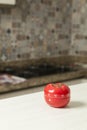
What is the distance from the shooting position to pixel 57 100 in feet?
3.56

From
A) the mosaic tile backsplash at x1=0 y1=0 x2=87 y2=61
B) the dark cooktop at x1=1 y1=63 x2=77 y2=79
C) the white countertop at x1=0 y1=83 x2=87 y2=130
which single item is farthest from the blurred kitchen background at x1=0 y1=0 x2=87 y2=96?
the white countertop at x1=0 y1=83 x2=87 y2=130

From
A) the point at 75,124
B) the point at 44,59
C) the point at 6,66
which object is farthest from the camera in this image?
the point at 44,59

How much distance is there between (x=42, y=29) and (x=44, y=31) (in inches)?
1.5

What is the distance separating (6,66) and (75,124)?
165 cm

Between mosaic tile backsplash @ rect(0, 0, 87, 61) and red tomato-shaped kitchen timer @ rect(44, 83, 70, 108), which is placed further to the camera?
mosaic tile backsplash @ rect(0, 0, 87, 61)

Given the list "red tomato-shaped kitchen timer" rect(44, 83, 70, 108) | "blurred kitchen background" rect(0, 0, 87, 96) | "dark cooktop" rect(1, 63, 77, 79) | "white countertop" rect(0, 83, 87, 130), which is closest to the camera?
"white countertop" rect(0, 83, 87, 130)

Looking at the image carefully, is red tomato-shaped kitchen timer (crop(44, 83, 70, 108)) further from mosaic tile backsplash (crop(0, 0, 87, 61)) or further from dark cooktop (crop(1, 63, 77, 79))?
mosaic tile backsplash (crop(0, 0, 87, 61))

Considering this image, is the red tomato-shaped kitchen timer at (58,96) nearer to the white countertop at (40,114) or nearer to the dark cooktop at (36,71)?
the white countertop at (40,114)

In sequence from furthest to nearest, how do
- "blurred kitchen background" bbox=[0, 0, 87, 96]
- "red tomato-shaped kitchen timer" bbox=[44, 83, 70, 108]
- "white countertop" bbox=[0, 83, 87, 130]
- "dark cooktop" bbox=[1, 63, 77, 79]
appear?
1. "blurred kitchen background" bbox=[0, 0, 87, 96]
2. "dark cooktop" bbox=[1, 63, 77, 79]
3. "red tomato-shaped kitchen timer" bbox=[44, 83, 70, 108]
4. "white countertop" bbox=[0, 83, 87, 130]

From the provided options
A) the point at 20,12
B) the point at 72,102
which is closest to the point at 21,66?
the point at 20,12

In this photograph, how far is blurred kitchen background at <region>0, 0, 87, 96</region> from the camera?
2.50 meters

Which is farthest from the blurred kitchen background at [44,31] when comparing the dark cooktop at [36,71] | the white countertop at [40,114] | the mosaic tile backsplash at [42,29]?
the white countertop at [40,114]

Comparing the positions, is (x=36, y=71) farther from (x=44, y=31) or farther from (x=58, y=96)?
(x=58, y=96)

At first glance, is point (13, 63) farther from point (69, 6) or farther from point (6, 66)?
point (69, 6)
